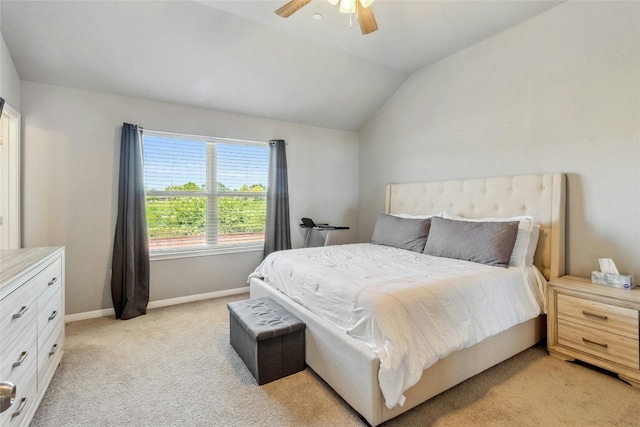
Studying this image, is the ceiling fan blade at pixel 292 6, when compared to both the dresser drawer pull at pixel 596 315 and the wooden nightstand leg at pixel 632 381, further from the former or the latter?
the wooden nightstand leg at pixel 632 381

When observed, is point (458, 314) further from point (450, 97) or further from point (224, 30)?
point (224, 30)

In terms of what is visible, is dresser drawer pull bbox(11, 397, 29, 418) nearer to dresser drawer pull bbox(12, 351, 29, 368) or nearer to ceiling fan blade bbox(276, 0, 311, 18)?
dresser drawer pull bbox(12, 351, 29, 368)

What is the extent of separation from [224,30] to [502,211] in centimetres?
322

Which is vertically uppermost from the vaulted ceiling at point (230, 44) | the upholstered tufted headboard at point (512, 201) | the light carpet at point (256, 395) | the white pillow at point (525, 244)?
the vaulted ceiling at point (230, 44)

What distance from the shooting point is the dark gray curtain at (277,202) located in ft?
13.2

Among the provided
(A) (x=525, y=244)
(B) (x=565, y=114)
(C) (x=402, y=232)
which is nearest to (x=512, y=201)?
(A) (x=525, y=244)

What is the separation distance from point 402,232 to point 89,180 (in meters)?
3.44

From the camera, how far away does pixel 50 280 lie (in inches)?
78.4

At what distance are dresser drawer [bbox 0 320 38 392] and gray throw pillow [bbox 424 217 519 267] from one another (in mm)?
2978

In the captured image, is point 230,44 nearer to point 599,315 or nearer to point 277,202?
point 277,202

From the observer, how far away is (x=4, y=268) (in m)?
1.57

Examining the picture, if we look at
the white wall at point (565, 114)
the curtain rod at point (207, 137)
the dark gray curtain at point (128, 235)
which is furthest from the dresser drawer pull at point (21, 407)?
the white wall at point (565, 114)

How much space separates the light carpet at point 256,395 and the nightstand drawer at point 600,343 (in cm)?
15

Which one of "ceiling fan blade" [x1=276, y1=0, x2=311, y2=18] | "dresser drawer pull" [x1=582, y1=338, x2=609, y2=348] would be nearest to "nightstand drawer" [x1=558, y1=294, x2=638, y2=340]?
"dresser drawer pull" [x1=582, y1=338, x2=609, y2=348]
